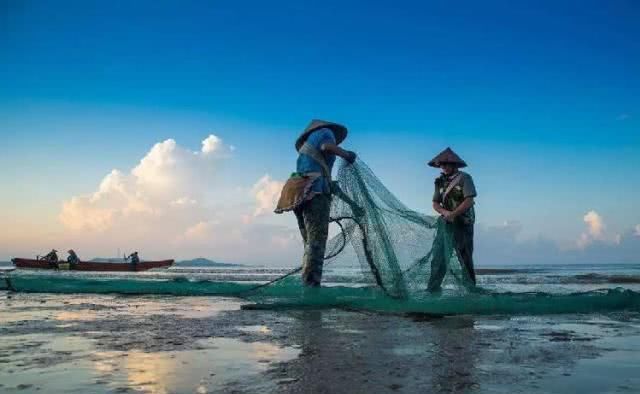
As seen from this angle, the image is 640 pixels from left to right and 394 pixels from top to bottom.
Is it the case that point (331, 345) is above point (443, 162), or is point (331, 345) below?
below

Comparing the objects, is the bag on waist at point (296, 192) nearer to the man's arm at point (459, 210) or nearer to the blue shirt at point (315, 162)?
the blue shirt at point (315, 162)

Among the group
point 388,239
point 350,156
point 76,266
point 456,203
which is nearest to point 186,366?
point 388,239

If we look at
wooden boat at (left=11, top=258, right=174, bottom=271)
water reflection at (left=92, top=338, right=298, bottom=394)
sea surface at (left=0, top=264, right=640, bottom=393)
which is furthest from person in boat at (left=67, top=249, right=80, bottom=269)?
water reflection at (left=92, top=338, right=298, bottom=394)

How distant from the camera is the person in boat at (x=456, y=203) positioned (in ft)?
26.1

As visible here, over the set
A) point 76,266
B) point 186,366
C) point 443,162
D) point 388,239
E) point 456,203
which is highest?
point 443,162

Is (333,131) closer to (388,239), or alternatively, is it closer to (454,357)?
(388,239)

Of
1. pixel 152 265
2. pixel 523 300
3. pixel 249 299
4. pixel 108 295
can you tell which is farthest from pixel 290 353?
pixel 152 265

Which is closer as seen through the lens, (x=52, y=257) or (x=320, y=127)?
(x=320, y=127)

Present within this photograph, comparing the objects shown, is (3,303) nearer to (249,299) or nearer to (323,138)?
(249,299)

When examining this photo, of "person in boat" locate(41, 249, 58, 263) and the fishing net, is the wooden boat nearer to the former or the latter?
"person in boat" locate(41, 249, 58, 263)

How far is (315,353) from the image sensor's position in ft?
11.7

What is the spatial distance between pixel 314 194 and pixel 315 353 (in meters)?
4.08

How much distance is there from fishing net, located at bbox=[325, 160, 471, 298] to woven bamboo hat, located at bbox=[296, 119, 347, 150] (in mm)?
620

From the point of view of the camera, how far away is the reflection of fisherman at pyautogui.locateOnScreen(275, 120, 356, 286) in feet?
24.8
